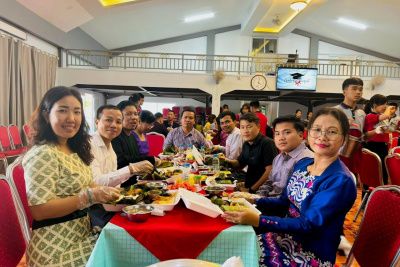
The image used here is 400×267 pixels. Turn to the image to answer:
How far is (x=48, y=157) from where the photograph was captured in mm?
1409

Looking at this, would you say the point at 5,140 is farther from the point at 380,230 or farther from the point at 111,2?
the point at 380,230

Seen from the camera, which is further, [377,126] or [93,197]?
[377,126]

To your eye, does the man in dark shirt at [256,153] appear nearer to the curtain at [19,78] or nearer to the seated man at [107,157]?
the seated man at [107,157]

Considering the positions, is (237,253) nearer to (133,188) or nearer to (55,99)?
(133,188)

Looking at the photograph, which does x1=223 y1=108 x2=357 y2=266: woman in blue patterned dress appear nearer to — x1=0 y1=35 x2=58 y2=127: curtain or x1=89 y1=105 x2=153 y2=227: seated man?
x1=89 y1=105 x2=153 y2=227: seated man

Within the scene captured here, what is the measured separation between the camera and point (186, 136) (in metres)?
4.49

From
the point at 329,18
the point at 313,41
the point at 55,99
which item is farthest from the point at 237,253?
the point at 313,41

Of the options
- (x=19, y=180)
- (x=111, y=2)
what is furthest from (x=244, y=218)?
(x=111, y=2)

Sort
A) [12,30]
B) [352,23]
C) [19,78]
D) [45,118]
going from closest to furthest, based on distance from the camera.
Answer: [45,118]
[12,30]
[19,78]
[352,23]

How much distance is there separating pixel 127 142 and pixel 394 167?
240 centimetres

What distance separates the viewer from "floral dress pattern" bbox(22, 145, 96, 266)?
136cm

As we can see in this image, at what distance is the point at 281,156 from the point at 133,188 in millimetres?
1131

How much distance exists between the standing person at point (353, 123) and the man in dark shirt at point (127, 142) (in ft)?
6.29

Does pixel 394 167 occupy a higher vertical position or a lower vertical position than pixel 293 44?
lower
